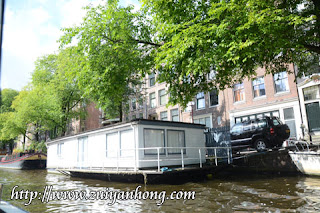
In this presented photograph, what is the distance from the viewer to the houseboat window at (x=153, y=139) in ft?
44.2

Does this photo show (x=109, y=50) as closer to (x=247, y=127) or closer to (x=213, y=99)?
(x=247, y=127)

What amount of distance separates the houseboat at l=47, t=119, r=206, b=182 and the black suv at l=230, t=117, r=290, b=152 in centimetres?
345

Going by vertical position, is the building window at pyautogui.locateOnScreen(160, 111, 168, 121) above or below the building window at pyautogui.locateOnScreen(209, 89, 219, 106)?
below

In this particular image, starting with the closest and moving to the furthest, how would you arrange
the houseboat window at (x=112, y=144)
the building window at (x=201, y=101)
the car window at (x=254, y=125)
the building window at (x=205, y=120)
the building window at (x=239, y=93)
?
the houseboat window at (x=112, y=144), the car window at (x=254, y=125), the building window at (x=239, y=93), the building window at (x=205, y=120), the building window at (x=201, y=101)

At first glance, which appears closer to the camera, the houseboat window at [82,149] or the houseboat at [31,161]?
the houseboat window at [82,149]

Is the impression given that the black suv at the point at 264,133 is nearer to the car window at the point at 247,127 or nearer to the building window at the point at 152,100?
the car window at the point at 247,127

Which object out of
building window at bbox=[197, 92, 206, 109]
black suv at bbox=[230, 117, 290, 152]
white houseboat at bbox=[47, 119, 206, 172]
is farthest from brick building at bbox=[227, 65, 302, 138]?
white houseboat at bbox=[47, 119, 206, 172]

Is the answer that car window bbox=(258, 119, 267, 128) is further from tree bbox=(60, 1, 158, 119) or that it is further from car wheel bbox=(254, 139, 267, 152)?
tree bbox=(60, 1, 158, 119)

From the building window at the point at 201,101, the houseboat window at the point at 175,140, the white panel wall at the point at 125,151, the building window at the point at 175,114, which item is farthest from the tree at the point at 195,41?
the building window at the point at 175,114

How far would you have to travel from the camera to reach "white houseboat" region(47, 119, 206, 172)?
13188 mm

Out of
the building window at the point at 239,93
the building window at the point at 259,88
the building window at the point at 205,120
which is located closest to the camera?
the building window at the point at 259,88

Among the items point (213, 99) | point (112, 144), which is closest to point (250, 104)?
point (213, 99)

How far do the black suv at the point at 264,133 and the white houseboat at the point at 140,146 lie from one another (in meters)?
3.51

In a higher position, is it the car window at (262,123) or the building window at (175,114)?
the building window at (175,114)
